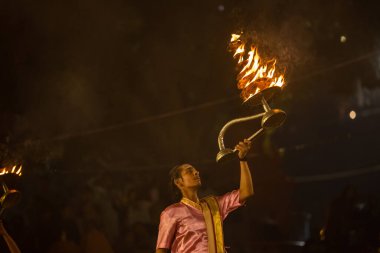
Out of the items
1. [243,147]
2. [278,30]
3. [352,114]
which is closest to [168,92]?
[278,30]

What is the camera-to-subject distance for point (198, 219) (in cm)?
453

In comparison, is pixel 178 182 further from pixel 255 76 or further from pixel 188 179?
pixel 255 76

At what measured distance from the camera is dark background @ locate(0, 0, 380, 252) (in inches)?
327

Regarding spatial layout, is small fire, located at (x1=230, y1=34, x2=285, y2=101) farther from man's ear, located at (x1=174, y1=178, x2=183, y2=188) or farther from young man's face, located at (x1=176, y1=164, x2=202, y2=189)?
man's ear, located at (x1=174, y1=178, x2=183, y2=188)

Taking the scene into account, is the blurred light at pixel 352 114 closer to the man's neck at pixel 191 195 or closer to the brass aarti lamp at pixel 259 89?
the brass aarti lamp at pixel 259 89

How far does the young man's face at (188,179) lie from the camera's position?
184 inches

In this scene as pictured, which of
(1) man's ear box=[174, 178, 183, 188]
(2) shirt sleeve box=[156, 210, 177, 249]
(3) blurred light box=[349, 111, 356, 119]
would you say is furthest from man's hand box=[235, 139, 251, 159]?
(3) blurred light box=[349, 111, 356, 119]

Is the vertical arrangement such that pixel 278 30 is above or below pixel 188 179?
above

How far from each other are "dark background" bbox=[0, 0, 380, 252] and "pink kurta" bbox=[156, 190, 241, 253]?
11.4 feet

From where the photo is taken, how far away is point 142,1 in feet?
30.1

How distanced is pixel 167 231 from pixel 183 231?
140 mm

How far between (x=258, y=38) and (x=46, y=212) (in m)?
4.12

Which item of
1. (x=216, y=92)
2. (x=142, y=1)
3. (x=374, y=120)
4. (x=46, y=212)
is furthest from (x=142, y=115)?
(x=374, y=120)

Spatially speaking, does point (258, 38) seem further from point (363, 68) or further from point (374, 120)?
point (374, 120)
